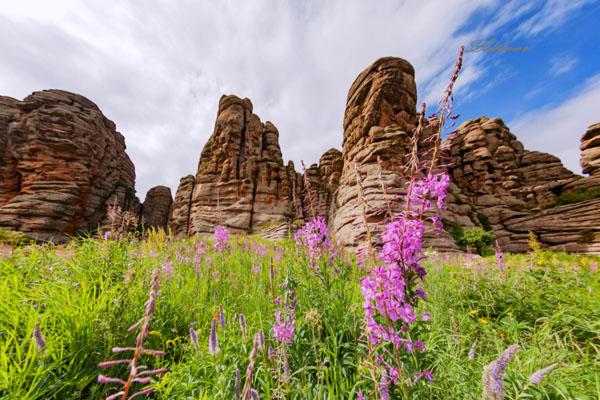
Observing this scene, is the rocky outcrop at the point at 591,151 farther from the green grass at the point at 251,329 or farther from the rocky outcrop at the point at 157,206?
the rocky outcrop at the point at 157,206

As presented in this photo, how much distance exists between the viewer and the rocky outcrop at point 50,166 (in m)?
25.9

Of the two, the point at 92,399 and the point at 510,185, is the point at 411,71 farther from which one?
the point at 92,399

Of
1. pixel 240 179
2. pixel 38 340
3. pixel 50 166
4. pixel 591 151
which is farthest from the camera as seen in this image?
pixel 240 179

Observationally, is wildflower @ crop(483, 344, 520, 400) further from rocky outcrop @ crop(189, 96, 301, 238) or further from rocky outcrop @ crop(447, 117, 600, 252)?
rocky outcrop @ crop(189, 96, 301, 238)

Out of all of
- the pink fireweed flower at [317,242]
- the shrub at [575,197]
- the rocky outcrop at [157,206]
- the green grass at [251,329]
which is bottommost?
the green grass at [251,329]

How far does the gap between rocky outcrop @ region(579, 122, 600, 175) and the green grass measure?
33.4 metres

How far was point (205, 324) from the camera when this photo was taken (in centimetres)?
274

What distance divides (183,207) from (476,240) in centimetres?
3729

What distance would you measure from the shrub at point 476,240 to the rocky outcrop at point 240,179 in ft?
64.3

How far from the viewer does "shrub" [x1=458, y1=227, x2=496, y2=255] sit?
18909 millimetres

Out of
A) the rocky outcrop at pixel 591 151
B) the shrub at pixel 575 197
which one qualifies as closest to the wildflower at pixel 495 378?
the shrub at pixel 575 197

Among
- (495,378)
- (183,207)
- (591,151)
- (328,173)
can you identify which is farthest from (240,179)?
(591,151)

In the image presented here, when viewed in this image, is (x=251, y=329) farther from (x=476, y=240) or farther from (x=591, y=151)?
(x=591, y=151)

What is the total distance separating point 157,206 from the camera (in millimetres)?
44531
